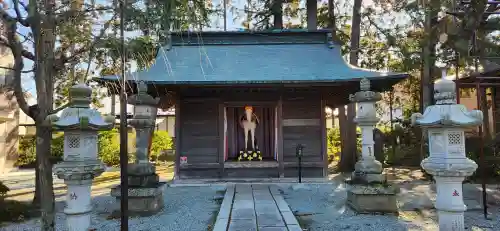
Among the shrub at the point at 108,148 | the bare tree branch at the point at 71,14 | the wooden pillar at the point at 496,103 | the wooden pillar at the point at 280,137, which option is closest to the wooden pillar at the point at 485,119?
the wooden pillar at the point at 496,103

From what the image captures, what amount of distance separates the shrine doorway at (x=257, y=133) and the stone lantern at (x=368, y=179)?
4.32 meters

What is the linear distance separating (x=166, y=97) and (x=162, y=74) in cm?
71

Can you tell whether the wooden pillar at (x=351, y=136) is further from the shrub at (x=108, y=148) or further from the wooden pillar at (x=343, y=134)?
the shrub at (x=108, y=148)

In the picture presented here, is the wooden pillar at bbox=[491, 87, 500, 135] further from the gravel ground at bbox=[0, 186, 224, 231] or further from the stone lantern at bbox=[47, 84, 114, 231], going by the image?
the stone lantern at bbox=[47, 84, 114, 231]

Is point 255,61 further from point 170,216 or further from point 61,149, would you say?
point 61,149

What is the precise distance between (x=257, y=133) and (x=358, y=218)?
575 centimetres

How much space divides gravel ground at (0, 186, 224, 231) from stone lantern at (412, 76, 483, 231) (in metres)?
3.56

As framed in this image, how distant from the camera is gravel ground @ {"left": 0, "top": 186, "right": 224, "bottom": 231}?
5.84m

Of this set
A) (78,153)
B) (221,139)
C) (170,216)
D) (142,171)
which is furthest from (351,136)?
(78,153)

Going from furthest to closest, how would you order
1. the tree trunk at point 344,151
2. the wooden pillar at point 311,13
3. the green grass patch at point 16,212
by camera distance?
1. the wooden pillar at point 311,13
2. the tree trunk at point 344,151
3. the green grass patch at point 16,212

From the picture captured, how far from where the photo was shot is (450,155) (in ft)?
13.8

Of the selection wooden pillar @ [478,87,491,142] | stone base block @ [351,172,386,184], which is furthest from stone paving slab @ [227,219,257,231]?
wooden pillar @ [478,87,491,142]

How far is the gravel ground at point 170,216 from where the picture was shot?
19.2 ft

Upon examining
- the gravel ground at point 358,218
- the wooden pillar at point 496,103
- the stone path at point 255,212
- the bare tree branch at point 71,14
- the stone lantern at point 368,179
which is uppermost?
the bare tree branch at point 71,14
